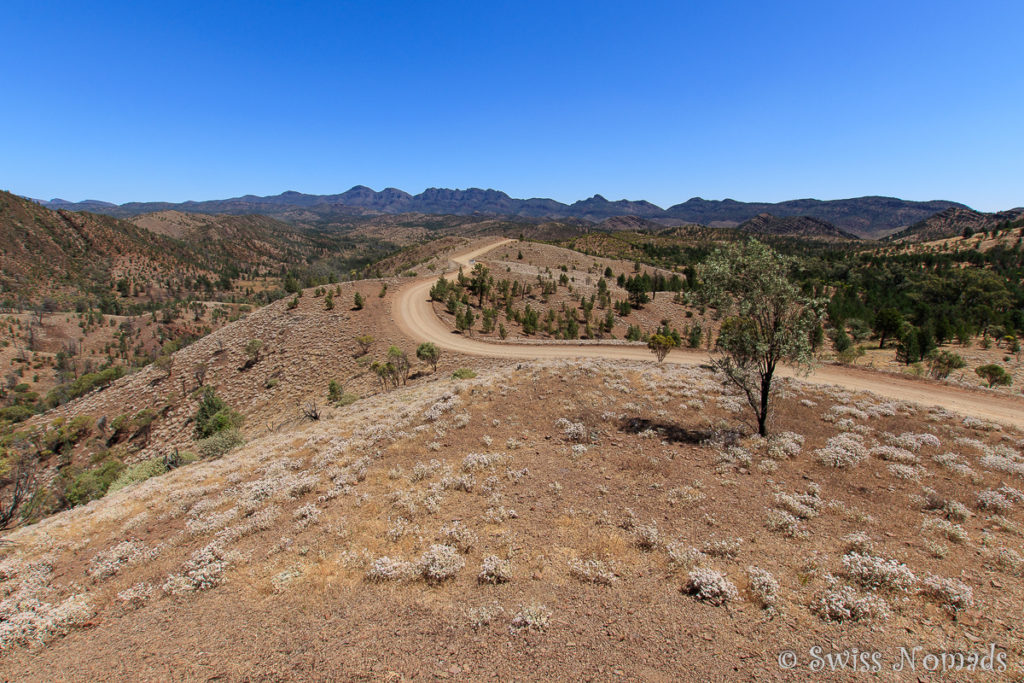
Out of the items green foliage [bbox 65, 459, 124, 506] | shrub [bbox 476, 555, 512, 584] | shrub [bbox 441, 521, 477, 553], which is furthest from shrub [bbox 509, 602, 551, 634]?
green foliage [bbox 65, 459, 124, 506]

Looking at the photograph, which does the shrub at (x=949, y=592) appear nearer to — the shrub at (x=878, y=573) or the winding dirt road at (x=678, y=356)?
the shrub at (x=878, y=573)

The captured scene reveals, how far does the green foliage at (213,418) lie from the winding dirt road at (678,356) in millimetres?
14982

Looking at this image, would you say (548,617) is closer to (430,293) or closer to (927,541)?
(927,541)

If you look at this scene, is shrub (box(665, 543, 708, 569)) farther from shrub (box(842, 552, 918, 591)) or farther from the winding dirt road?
the winding dirt road

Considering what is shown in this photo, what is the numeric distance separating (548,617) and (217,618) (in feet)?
21.8

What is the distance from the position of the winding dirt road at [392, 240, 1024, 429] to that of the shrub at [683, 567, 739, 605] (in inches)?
772

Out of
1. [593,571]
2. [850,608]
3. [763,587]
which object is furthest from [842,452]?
[593,571]

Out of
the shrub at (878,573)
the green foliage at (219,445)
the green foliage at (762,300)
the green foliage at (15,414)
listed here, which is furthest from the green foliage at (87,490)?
the green foliage at (15,414)

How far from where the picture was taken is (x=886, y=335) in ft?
172

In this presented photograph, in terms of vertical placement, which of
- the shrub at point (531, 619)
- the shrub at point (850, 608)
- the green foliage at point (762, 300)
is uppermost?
the green foliage at point (762, 300)

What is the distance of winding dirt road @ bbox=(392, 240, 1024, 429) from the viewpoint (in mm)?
19641

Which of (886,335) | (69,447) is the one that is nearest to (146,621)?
(69,447)

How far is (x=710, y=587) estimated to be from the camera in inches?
294

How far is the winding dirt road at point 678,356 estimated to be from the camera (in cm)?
1964
